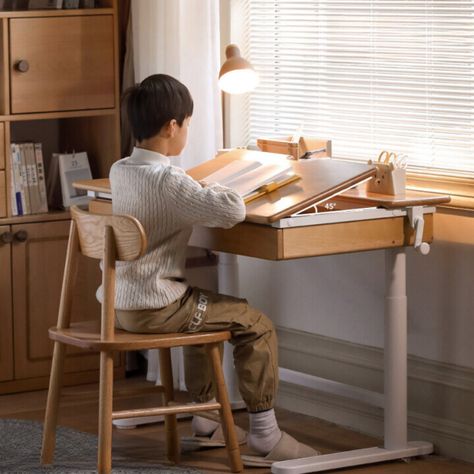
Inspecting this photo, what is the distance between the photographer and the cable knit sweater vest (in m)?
3.40

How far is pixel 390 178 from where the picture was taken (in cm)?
367

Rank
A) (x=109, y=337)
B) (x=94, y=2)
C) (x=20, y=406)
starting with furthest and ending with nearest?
(x=94, y=2) → (x=20, y=406) → (x=109, y=337)

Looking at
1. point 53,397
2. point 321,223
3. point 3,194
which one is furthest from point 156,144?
point 3,194

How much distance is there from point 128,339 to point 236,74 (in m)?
1.02

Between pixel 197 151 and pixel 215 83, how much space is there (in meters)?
0.25

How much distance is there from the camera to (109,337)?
333cm

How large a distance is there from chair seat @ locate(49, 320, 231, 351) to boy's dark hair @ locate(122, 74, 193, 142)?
57 centimetres

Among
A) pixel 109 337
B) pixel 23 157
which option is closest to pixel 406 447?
pixel 109 337

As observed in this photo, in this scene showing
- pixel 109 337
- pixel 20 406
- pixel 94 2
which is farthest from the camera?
pixel 94 2

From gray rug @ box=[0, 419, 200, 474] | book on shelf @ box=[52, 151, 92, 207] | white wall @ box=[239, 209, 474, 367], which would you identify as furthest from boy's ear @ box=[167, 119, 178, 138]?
book on shelf @ box=[52, 151, 92, 207]

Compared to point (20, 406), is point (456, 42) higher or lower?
higher

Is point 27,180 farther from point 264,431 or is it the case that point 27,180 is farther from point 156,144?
point 264,431

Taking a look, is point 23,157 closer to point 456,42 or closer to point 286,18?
point 286,18

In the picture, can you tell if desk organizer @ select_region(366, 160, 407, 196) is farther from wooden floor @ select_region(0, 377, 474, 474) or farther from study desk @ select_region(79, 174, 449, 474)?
wooden floor @ select_region(0, 377, 474, 474)
